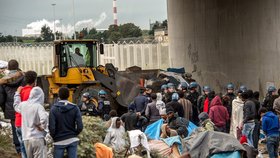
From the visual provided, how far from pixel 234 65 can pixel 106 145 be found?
1735 centimetres

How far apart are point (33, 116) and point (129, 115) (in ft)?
20.1

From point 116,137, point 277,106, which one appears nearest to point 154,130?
point 116,137

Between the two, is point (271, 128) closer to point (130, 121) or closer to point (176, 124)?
point (176, 124)

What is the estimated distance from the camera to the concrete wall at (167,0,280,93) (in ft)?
82.4

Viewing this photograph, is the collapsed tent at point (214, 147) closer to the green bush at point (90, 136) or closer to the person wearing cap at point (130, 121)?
the green bush at point (90, 136)

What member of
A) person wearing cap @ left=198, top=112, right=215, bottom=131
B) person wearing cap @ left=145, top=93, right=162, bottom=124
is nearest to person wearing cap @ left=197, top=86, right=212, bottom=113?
person wearing cap @ left=145, top=93, right=162, bottom=124

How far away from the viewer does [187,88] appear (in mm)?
19438

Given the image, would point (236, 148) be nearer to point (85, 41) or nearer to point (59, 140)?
point (59, 140)

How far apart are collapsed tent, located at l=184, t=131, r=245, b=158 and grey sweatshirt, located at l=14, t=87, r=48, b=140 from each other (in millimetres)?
2238

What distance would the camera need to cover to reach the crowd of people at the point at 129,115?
9.77 m


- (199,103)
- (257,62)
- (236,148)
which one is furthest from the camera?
(257,62)

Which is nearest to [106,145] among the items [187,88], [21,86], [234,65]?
[21,86]

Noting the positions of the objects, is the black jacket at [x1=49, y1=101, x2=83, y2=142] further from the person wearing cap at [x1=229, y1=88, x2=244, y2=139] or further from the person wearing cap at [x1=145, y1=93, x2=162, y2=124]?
the person wearing cap at [x1=229, y1=88, x2=244, y2=139]

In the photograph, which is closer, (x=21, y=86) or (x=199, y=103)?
(x=21, y=86)
